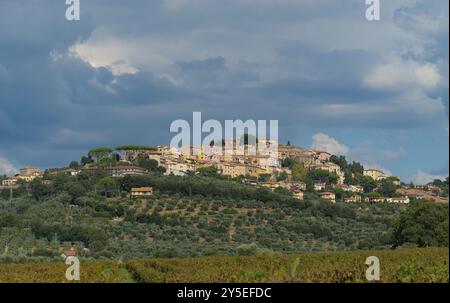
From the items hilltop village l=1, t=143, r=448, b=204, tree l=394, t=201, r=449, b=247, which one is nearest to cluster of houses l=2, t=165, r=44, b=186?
hilltop village l=1, t=143, r=448, b=204

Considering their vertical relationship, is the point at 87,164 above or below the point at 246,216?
above

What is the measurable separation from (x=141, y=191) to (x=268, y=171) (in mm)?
46899

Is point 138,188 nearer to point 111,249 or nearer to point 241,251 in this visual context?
point 111,249

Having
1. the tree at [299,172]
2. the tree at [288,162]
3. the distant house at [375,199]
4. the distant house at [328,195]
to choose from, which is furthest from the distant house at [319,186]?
the tree at [288,162]

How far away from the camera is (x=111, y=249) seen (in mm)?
50625

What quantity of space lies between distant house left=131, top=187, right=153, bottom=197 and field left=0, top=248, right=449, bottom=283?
5513cm

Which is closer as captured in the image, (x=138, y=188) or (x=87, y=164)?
(x=138, y=188)

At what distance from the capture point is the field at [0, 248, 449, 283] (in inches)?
685

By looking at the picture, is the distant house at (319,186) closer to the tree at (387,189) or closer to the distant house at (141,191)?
→ the tree at (387,189)

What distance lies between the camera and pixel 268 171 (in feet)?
427

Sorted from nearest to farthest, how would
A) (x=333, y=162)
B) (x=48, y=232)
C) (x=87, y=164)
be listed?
1. (x=48, y=232)
2. (x=87, y=164)
3. (x=333, y=162)
